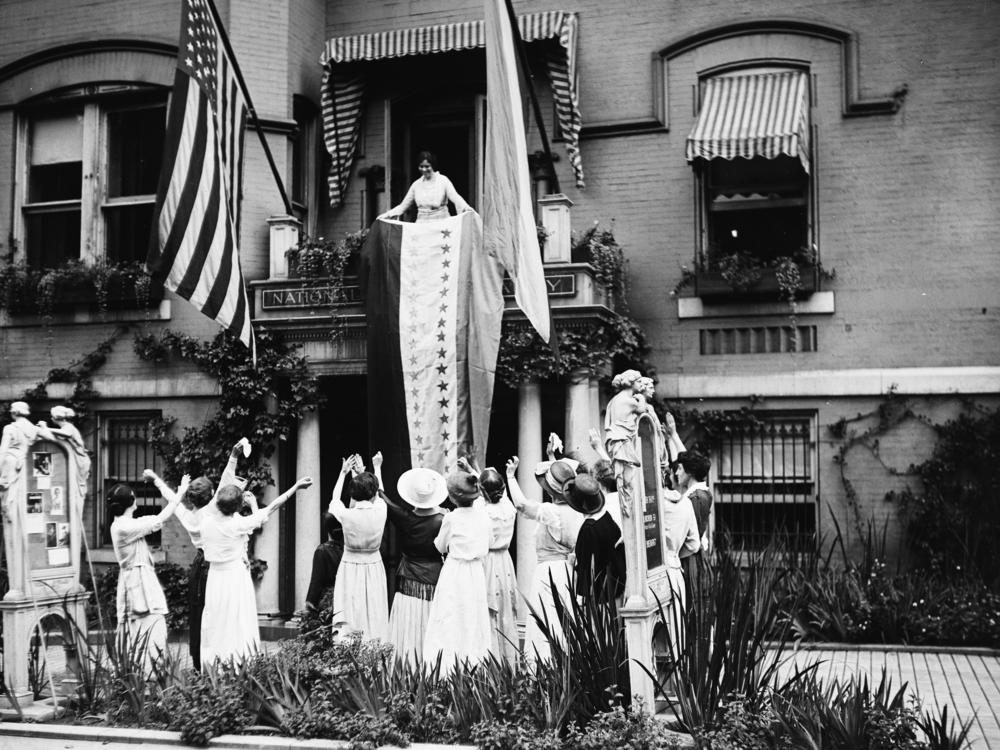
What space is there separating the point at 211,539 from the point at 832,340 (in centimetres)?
764

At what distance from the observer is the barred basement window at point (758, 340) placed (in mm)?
13391

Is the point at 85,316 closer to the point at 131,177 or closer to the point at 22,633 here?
the point at 131,177

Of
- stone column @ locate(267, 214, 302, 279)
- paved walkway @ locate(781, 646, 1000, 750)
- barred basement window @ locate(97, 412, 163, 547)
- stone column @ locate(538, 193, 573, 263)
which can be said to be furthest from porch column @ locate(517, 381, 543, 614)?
barred basement window @ locate(97, 412, 163, 547)

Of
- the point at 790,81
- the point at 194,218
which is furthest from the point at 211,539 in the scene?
the point at 790,81

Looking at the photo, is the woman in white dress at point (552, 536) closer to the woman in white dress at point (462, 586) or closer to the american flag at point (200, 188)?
the woman in white dress at point (462, 586)

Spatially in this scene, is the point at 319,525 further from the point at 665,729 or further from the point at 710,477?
the point at 665,729

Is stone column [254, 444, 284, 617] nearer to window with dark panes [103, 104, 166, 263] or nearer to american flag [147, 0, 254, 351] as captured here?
american flag [147, 0, 254, 351]

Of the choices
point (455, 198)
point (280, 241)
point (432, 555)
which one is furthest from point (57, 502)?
point (455, 198)

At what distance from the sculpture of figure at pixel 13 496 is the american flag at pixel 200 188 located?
230 centimetres

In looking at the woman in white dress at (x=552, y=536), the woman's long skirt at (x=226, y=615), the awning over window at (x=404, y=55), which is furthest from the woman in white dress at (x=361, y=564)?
the awning over window at (x=404, y=55)

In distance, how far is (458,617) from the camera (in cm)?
873

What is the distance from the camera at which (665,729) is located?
6.93 m

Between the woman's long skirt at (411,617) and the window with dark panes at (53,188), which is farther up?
the window with dark panes at (53,188)

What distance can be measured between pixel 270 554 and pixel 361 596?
417cm
